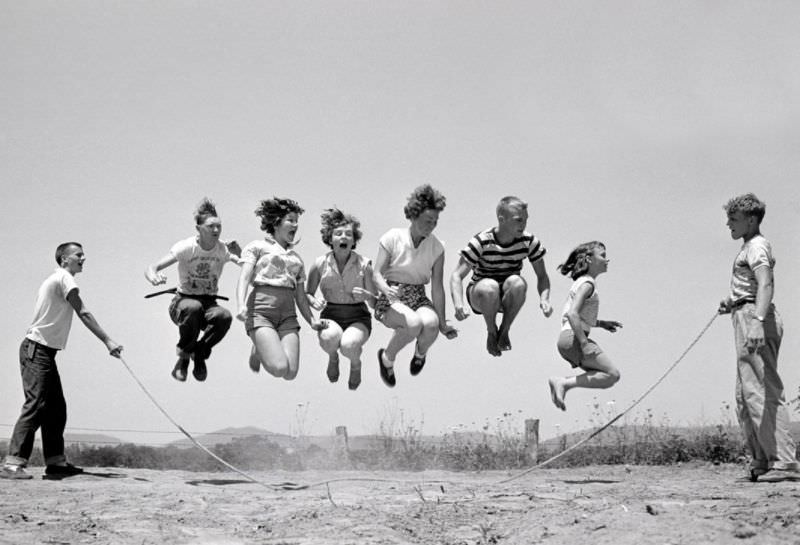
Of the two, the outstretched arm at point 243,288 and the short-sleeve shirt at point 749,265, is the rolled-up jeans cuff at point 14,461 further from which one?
the short-sleeve shirt at point 749,265

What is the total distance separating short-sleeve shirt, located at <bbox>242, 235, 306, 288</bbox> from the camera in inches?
351

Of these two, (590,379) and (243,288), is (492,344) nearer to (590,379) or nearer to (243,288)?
(590,379)

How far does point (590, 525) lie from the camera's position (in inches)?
232

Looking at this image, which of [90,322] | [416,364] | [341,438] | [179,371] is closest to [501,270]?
[416,364]

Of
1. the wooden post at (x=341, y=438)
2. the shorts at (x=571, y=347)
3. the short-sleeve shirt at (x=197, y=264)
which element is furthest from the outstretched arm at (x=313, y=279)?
the wooden post at (x=341, y=438)

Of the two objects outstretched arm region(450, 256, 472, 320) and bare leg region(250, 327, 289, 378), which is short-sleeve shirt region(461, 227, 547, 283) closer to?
outstretched arm region(450, 256, 472, 320)

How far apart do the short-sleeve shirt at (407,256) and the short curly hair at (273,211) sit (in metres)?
1.05

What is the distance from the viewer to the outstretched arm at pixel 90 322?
8695 mm

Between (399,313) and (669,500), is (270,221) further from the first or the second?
(669,500)

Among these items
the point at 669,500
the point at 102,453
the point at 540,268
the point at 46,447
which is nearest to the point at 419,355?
the point at 540,268

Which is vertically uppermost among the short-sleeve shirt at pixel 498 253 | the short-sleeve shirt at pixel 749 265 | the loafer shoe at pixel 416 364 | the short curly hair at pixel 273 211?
the short curly hair at pixel 273 211

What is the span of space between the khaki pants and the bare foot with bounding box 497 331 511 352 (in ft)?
7.72

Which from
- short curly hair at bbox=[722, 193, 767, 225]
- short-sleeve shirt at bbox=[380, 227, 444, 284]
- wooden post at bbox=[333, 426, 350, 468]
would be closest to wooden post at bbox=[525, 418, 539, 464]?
wooden post at bbox=[333, 426, 350, 468]

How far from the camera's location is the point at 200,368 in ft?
31.8
